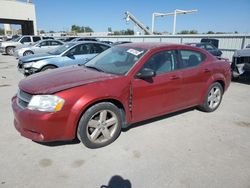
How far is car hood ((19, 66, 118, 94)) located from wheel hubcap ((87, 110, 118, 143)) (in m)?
0.56

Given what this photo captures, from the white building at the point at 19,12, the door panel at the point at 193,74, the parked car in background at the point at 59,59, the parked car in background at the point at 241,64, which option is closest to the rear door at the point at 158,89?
the door panel at the point at 193,74

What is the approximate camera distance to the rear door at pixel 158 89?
3689mm

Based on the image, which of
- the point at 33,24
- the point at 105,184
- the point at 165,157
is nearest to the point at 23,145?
the point at 105,184

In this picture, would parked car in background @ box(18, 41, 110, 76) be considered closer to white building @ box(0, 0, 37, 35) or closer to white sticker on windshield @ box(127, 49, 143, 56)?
white sticker on windshield @ box(127, 49, 143, 56)

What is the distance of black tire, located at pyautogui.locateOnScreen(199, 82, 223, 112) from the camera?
5.00 m

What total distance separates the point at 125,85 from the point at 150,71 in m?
0.47

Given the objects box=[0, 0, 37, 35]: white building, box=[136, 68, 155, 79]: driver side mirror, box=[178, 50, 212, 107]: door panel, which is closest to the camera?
box=[136, 68, 155, 79]: driver side mirror

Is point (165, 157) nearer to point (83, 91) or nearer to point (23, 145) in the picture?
point (83, 91)

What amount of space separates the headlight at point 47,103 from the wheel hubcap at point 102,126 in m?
0.55

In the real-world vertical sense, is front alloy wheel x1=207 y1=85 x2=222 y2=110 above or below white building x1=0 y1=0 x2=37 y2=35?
below

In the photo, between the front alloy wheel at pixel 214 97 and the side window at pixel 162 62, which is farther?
the front alloy wheel at pixel 214 97

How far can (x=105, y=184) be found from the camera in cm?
268

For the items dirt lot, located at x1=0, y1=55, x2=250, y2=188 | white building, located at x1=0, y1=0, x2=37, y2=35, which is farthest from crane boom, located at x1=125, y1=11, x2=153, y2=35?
dirt lot, located at x1=0, y1=55, x2=250, y2=188

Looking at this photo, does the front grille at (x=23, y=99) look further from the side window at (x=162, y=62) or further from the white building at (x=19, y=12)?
the white building at (x=19, y=12)
